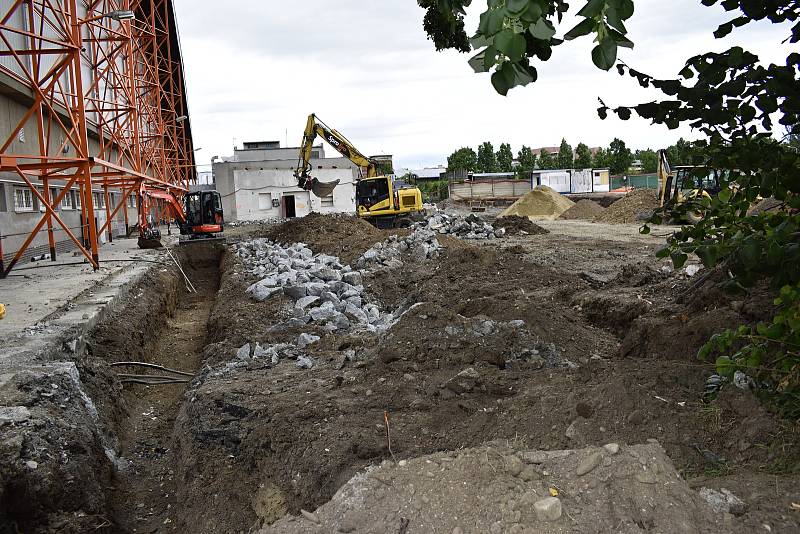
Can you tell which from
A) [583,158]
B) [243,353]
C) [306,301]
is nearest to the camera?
[243,353]

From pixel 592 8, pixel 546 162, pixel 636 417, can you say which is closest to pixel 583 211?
pixel 636 417

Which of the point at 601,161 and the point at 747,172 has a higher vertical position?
the point at 601,161

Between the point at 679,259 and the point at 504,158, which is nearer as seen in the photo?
the point at 679,259

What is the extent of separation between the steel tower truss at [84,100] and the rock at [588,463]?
11495 mm

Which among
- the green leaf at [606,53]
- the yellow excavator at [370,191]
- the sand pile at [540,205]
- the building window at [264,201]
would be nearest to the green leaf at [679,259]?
the green leaf at [606,53]

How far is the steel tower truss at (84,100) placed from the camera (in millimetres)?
12320

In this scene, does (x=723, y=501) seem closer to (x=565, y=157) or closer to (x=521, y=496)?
(x=521, y=496)

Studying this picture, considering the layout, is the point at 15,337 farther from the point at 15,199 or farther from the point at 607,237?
the point at 607,237

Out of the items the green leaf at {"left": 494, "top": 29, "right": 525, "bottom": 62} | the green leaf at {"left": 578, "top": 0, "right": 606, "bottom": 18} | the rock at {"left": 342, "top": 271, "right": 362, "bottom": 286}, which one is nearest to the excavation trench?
the rock at {"left": 342, "top": 271, "right": 362, "bottom": 286}

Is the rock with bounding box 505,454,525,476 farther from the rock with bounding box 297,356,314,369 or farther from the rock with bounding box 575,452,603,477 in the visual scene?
the rock with bounding box 297,356,314,369

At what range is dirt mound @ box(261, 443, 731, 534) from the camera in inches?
103

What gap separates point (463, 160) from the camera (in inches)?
2758

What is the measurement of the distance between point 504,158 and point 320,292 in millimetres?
63506

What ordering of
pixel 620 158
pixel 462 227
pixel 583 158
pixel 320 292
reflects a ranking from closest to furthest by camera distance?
pixel 320 292
pixel 462 227
pixel 620 158
pixel 583 158
